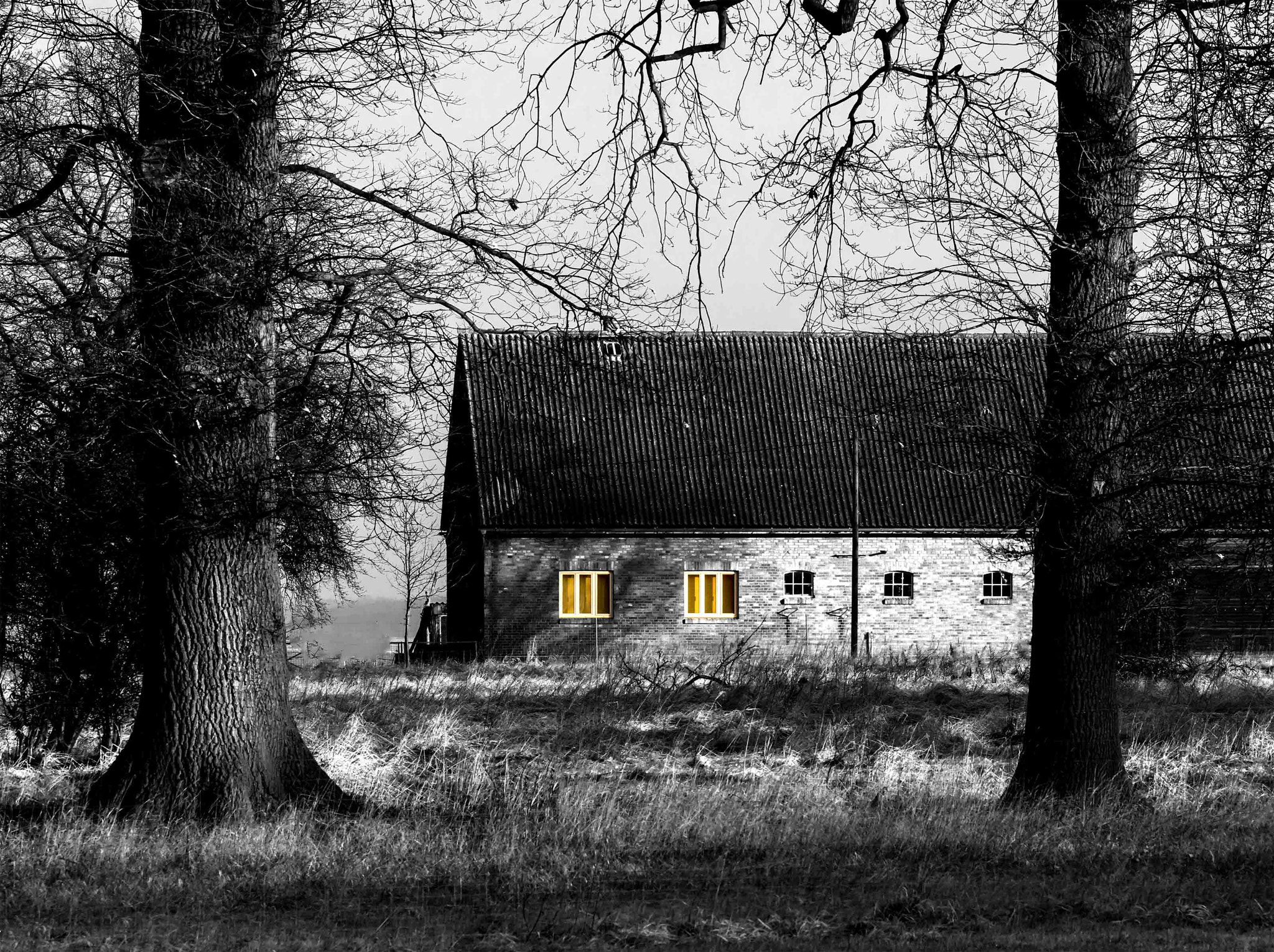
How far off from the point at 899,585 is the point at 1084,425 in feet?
66.1

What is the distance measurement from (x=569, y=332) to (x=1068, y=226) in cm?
351

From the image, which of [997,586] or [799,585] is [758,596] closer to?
[799,585]

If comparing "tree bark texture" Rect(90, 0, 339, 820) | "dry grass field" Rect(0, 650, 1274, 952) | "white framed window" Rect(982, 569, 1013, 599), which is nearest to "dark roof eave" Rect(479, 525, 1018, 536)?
"white framed window" Rect(982, 569, 1013, 599)

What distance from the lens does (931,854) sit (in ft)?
23.6

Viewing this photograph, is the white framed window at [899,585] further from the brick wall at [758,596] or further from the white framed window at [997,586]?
the white framed window at [997,586]

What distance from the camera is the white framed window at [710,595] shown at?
2823cm

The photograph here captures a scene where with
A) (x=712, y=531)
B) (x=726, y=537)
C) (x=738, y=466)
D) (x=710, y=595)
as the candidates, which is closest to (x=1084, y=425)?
(x=712, y=531)

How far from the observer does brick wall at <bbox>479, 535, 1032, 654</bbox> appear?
Answer: 90.5ft

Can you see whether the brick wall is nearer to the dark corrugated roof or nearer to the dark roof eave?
the dark roof eave

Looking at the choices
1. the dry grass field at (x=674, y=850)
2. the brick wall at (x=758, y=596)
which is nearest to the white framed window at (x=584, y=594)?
the brick wall at (x=758, y=596)

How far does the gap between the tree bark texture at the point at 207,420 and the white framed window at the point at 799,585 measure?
67.5ft

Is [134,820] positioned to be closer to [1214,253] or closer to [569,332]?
[569,332]

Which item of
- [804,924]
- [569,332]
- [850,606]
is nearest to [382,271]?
[569,332]

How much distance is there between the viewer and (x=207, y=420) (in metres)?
7.97
